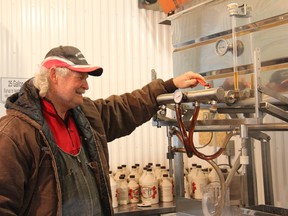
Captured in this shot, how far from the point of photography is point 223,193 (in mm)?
1539

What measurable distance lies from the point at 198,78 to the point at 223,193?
1.73 ft

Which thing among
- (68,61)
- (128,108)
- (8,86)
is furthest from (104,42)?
(68,61)

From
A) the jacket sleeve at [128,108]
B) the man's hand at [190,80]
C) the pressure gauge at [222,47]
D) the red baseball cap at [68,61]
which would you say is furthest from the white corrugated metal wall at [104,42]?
the pressure gauge at [222,47]

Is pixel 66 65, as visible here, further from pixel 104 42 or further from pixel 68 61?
pixel 104 42

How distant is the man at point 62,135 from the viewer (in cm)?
141

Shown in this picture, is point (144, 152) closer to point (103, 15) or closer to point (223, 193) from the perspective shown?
point (103, 15)

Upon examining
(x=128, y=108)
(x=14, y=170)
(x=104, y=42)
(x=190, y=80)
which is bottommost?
(x=14, y=170)

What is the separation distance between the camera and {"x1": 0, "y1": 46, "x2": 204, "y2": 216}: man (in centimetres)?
141

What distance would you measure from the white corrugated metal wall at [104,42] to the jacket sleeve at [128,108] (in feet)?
3.63

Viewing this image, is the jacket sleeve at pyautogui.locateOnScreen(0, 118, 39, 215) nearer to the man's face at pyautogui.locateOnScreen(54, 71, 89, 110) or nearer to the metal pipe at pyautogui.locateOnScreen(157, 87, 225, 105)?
the man's face at pyautogui.locateOnScreen(54, 71, 89, 110)

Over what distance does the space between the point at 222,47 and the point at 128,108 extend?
574 mm

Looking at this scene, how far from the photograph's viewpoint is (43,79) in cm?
159

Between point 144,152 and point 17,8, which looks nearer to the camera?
point 17,8

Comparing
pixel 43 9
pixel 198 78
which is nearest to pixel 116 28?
pixel 43 9
